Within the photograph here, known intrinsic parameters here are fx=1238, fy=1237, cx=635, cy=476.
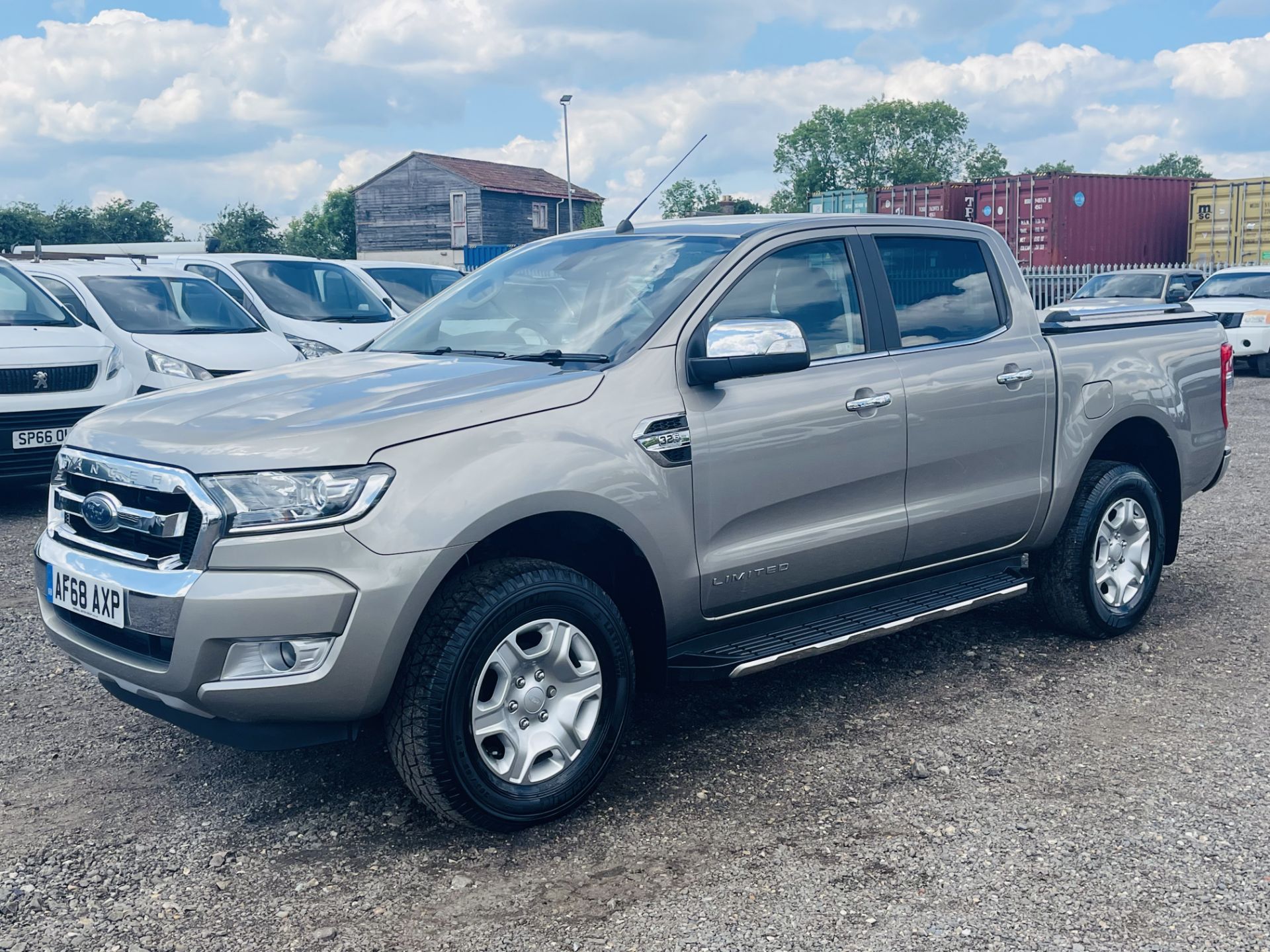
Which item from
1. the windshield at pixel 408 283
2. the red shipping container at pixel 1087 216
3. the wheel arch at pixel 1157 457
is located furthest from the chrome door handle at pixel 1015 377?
the red shipping container at pixel 1087 216

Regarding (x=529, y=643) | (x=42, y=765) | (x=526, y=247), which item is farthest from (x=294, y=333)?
(x=529, y=643)

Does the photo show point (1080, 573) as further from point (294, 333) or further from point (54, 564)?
point (294, 333)

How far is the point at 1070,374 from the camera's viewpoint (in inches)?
201

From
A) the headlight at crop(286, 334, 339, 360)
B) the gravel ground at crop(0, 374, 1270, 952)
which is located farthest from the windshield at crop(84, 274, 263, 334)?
the gravel ground at crop(0, 374, 1270, 952)

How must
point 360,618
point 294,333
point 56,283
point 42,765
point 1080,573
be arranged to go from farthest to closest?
point 294,333 < point 56,283 < point 1080,573 < point 42,765 < point 360,618

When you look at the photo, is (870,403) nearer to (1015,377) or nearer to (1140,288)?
(1015,377)

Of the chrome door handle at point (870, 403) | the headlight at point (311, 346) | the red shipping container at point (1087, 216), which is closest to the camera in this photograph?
the chrome door handle at point (870, 403)

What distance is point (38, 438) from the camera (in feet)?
27.5

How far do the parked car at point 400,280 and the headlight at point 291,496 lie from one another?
9584 mm

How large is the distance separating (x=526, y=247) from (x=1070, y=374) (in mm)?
2291

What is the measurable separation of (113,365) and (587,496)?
6.51 m

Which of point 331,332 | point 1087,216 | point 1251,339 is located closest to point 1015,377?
point 331,332

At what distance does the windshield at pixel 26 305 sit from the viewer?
8.99m

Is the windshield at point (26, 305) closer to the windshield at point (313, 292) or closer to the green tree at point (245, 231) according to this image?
the windshield at point (313, 292)
